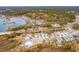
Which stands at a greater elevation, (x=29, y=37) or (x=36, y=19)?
(x=36, y=19)
